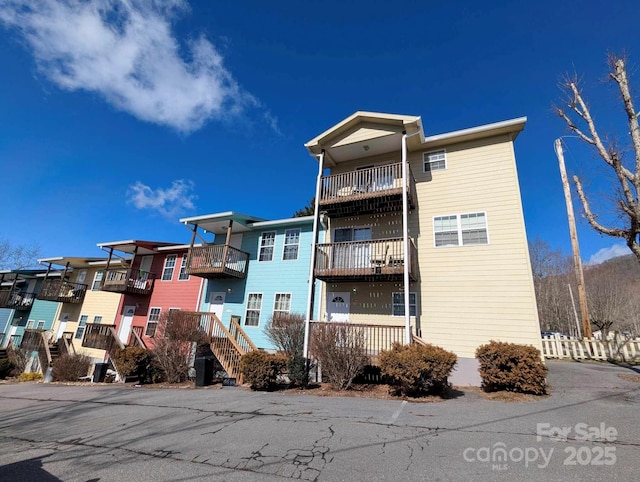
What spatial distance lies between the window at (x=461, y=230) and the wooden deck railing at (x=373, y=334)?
4239mm

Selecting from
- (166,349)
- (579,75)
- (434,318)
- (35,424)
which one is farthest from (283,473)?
(579,75)

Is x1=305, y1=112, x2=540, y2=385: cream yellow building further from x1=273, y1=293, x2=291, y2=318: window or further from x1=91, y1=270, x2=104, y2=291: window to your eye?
x1=91, y1=270, x2=104, y2=291: window

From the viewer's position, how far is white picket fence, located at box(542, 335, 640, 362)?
13383 millimetres

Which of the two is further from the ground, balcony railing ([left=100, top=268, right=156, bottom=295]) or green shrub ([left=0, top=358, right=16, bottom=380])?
balcony railing ([left=100, top=268, right=156, bottom=295])

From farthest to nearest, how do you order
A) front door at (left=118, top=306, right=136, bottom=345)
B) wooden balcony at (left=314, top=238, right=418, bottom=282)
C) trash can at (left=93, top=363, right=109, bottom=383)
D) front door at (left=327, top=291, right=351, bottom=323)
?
front door at (left=118, top=306, right=136, bottom=345) → trash can at (left=93, top=363, right=109, bottom=383) → front door at (left=327, top=291, right=351, bottom=323) → wooden balcony at (left=314, top=238, right=418, bottom=282)

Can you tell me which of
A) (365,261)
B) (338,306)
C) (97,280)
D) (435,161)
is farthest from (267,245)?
(97,280)

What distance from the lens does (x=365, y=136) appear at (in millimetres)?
13266

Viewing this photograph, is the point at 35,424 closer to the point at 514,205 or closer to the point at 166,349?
the point at 166,349

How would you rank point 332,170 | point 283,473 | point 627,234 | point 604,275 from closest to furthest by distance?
point 283,473 → point 627,234 → point 332,170 → point 604,275

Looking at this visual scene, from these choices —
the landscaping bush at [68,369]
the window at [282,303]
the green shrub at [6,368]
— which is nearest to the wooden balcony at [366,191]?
the window at [282,303]

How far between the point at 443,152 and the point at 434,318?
24.3 ft

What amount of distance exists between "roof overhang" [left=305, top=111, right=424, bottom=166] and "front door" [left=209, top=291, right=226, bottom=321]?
9655 mm

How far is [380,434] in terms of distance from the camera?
4.98 meters

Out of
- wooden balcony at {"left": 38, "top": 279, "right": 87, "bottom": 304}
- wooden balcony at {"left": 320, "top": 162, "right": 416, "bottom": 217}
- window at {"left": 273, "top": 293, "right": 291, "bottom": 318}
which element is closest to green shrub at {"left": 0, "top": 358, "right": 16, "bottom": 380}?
wooden balcony at {"left": 38, "top": 279, "right": 87, "bottom": 304}
